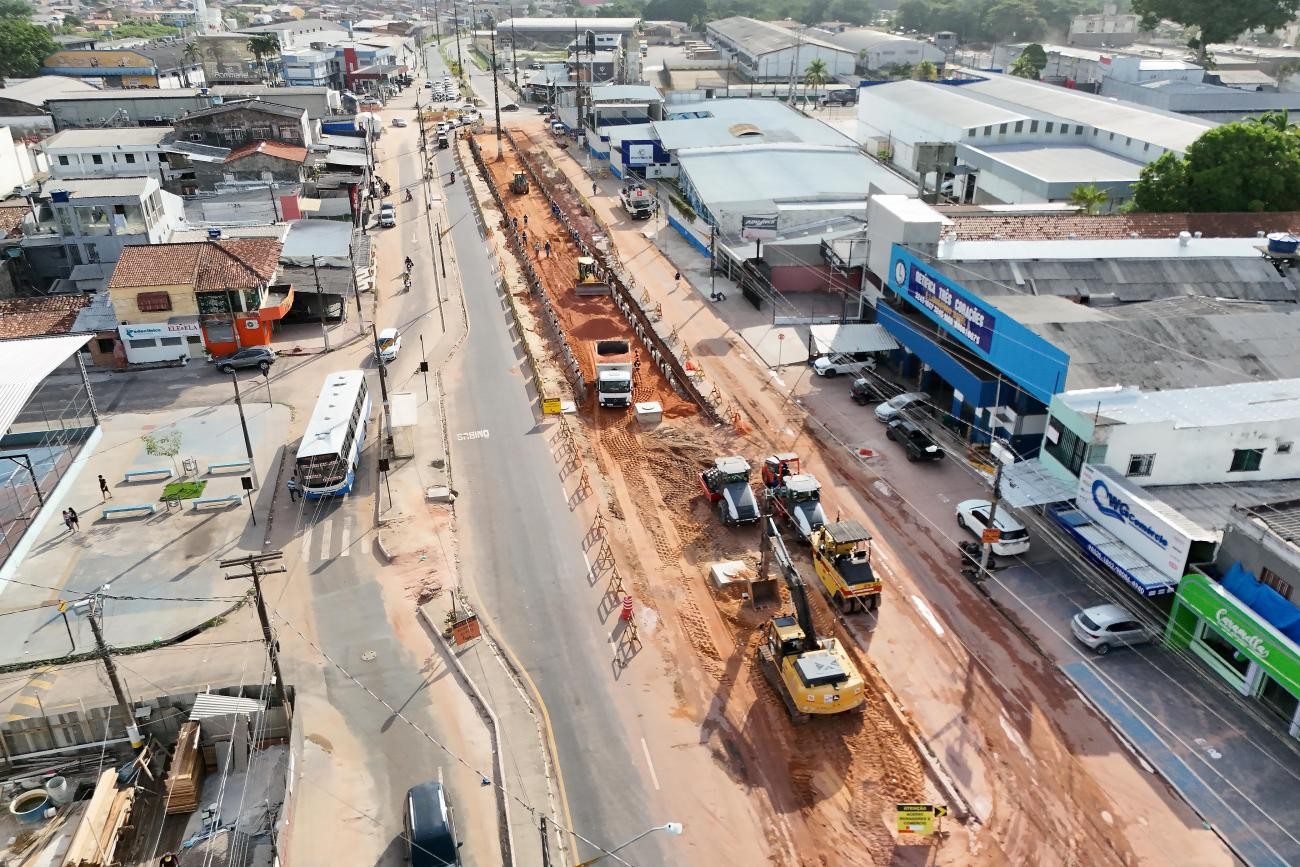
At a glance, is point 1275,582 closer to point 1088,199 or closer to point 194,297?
point 1088,199

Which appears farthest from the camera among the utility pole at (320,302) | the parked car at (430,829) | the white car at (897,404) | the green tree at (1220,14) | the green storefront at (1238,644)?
the green tree at (1220,14)

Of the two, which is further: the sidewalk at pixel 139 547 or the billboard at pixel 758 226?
the billboard at pixel 758 226

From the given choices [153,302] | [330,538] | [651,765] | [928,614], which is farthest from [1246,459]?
[153,302]

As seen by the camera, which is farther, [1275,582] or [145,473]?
[145,473]

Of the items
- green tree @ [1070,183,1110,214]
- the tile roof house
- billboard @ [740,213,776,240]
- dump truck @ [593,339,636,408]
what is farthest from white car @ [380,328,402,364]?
green tree @ [1070,183,1110,214]

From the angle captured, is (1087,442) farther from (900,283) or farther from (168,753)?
(168,753)

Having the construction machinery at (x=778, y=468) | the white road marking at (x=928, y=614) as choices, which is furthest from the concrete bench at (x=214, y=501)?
the white road marking at (x=928, y=614)

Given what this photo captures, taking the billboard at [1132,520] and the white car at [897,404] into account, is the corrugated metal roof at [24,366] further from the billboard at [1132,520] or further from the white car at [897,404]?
the billboard at [1132,520]
